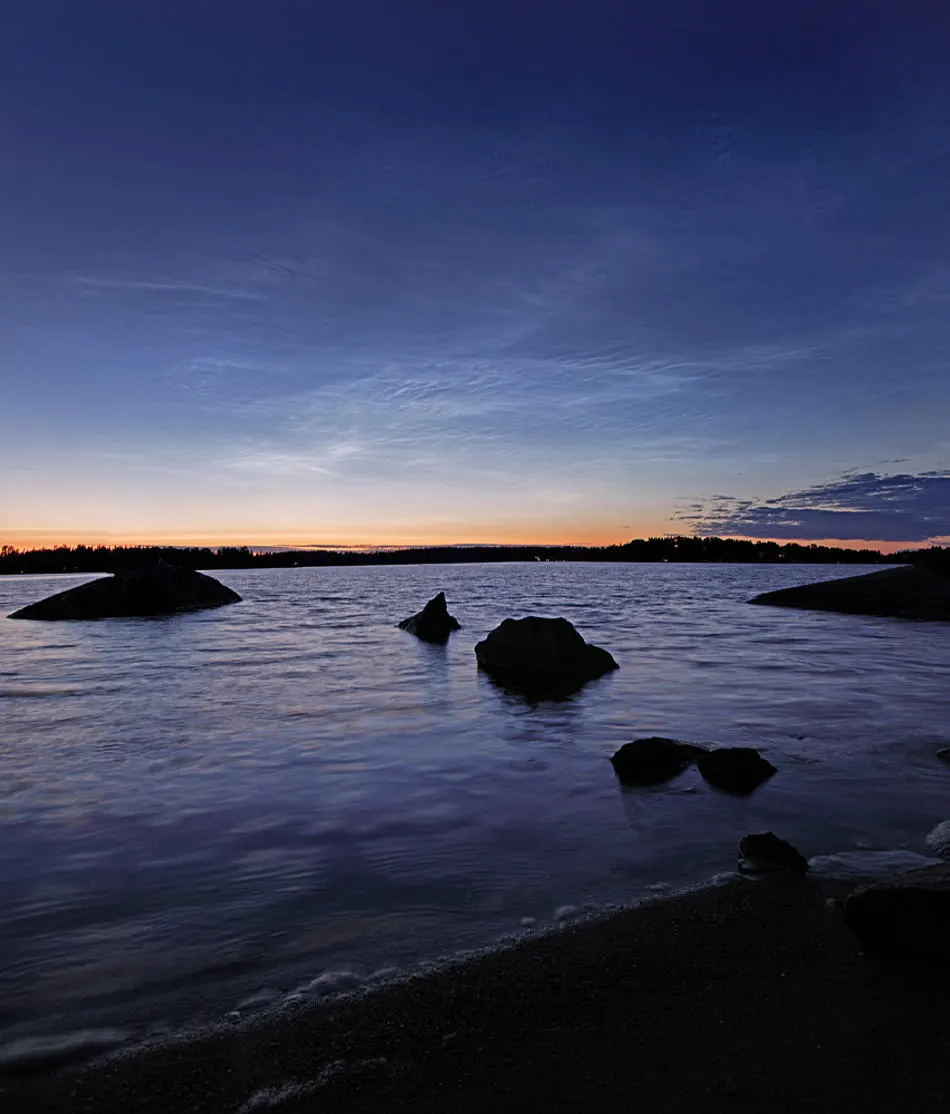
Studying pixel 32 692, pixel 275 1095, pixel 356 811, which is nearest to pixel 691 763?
pixel 356 811

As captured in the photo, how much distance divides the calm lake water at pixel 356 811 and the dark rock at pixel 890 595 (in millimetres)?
14888

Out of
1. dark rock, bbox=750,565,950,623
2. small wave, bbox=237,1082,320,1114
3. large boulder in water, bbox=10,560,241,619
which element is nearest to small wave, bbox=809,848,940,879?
small wave, bbox=237,1082,320,1114

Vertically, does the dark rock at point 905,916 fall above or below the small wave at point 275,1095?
above

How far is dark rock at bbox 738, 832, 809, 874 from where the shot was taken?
470 centimetres

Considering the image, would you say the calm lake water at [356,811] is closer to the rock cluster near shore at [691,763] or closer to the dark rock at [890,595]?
the rock cluster near shore at [691,763]

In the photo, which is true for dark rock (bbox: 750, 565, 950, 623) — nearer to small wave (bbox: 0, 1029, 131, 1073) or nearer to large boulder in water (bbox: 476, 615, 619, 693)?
large boulder in water (bbox: 476, 615, 619, 693)

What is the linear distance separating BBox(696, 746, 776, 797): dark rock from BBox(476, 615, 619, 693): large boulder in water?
655cm

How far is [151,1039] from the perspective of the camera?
9.93 ft

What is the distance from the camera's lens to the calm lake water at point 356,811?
3.84 metres

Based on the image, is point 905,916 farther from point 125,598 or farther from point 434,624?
point 125,598

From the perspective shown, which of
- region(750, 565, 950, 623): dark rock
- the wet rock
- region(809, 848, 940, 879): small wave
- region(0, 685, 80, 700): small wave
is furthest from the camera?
region(750, 565, 950, 623): dark rock

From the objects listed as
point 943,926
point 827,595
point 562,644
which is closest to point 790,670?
point 562,644

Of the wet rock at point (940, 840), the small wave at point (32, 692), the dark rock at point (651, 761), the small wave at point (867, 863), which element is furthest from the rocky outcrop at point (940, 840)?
the small wave at point (32, 692)

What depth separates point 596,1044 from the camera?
287 cm
